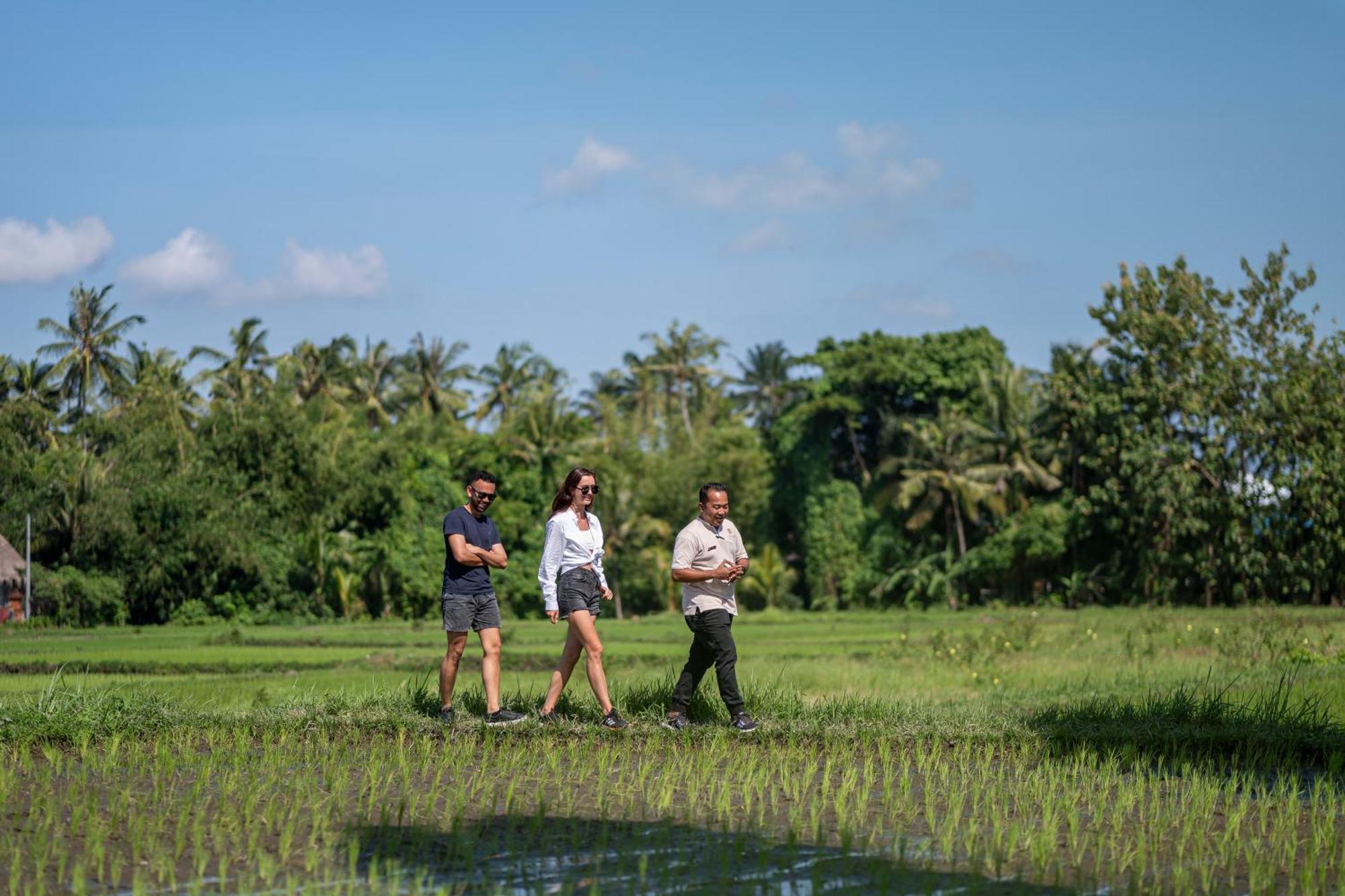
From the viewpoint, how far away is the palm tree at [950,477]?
147ft

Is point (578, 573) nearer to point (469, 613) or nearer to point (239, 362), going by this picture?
point (469, 613)

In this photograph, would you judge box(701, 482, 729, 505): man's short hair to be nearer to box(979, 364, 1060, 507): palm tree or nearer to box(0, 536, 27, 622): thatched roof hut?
box(0, 536, 27, 622): thatched roof hut

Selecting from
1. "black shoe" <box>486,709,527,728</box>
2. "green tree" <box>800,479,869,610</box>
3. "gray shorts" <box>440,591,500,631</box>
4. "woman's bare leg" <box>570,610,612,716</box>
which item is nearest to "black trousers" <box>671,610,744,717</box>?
"woman's bare leg" <box>570,610,612,716</box>

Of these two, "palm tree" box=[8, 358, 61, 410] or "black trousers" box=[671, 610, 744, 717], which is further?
"palm tree" box=[8, 358, 61, 410]

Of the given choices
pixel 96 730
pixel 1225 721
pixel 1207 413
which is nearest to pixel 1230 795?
pixel 1225 721

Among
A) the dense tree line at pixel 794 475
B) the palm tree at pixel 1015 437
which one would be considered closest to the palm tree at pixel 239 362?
the dense tree line at pixel 794 475

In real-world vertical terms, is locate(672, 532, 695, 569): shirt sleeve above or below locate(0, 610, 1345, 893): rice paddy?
above

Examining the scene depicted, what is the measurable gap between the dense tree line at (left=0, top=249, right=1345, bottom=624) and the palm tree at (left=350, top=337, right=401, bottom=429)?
1.94 feet

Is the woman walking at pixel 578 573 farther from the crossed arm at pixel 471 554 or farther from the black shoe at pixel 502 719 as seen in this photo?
the crossed arm at pixel 471 554

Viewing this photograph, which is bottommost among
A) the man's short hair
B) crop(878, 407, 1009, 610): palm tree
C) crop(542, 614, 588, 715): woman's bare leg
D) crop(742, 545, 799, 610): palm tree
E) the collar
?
crop(742, 545, 799, 610): palm tree

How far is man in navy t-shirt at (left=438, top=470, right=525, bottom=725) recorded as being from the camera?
9.98 meters

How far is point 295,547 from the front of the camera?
127ft

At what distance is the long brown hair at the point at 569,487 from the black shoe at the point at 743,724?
1.95 meters

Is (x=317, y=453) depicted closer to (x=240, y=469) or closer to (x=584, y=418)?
(x=240, y=469)
